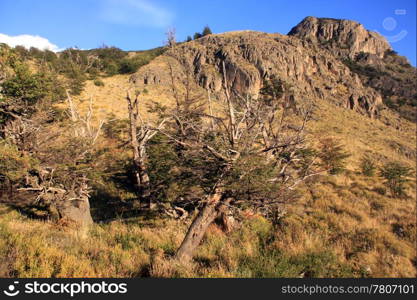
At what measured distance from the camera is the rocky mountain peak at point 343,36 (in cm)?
10444

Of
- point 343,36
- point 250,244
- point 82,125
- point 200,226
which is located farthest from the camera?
point 343,36

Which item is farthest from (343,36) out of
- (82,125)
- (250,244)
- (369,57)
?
(250,244)

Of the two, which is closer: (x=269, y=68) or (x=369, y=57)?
(x=269, y=68)

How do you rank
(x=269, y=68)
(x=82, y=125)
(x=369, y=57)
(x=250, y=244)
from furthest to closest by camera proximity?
(x=369, y=57), (x=269, y=68), (x=82, y=125), (x=250, y=244)

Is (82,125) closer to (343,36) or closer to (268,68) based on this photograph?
(268,68)

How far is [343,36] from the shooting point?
109938 mm

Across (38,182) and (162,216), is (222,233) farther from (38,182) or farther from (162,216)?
(38,182)

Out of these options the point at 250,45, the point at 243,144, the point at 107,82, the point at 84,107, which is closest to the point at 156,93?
the point at 107,82

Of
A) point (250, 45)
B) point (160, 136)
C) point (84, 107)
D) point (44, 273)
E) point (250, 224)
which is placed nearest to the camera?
point (44, 273)

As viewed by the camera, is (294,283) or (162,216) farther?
(162,216)

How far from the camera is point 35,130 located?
8.02m

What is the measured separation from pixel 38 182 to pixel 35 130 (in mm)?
1748

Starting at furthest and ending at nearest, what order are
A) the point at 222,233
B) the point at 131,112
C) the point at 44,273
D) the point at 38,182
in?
the point at 131,112, the point at 222,233, the point at 38,182, the point at 44,273

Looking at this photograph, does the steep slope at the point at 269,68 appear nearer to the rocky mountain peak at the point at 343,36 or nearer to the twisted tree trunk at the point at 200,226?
the rocky mountain peak at the point at 343,36
